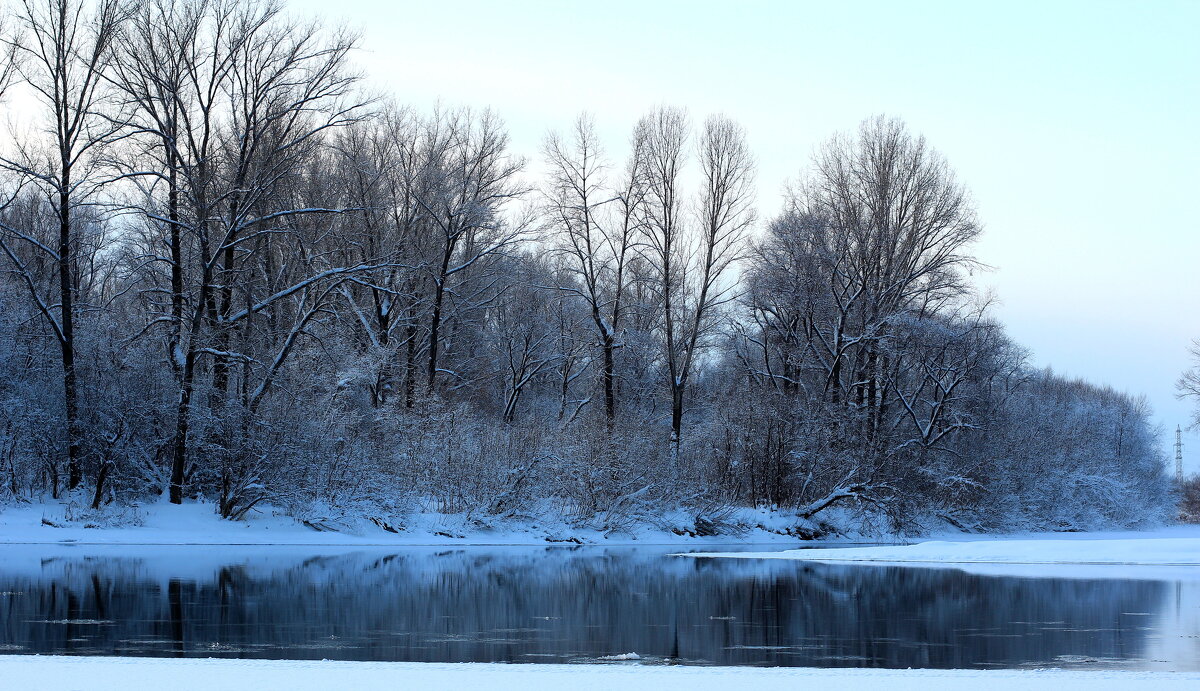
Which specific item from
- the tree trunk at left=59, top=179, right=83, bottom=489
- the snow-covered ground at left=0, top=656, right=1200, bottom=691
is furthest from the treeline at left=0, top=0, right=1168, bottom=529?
the snow-covered ground at left=0, top=656, right=1200, bottom=691

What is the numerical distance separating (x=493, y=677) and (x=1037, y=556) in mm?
21694

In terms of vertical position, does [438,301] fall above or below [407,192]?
below

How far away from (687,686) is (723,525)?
25.8 metres

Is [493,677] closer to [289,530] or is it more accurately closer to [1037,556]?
[289,530]

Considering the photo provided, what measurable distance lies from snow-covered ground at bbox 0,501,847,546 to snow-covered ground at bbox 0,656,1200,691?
17.2 meters

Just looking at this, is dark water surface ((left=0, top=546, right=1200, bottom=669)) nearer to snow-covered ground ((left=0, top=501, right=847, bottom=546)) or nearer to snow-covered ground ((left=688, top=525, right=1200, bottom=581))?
snow-covered ground ((left=0, top=501, right=847, bottom=546))

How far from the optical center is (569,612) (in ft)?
49.0

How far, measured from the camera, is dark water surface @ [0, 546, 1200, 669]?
11297mm

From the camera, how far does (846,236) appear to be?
4219cm

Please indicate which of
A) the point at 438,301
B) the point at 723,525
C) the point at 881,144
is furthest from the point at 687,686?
the point at 881,144

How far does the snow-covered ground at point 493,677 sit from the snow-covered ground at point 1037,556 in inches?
577

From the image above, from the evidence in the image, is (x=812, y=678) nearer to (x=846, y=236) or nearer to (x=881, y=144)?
(x=846, y=236)

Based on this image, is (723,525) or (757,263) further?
(757,263)

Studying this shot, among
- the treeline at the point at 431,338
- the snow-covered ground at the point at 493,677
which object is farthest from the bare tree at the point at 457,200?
the snow-covered ground at the point at 493,677
